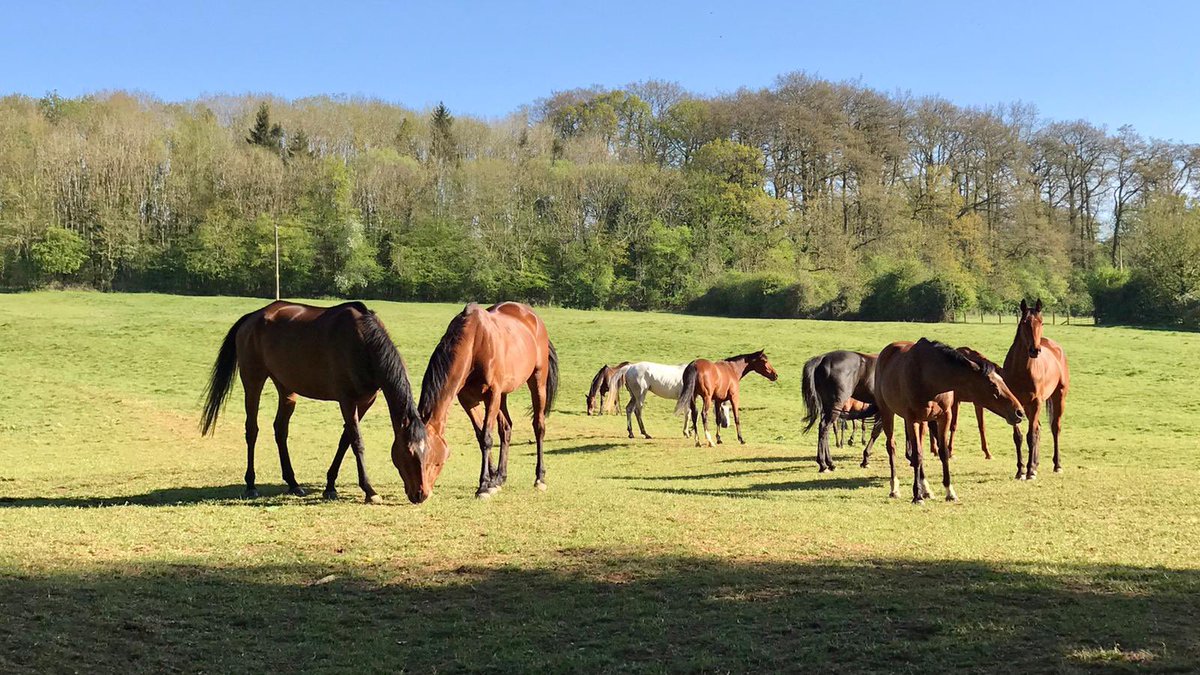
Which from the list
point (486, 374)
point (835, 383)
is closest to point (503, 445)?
point (486, 374)

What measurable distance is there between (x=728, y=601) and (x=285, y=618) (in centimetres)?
279

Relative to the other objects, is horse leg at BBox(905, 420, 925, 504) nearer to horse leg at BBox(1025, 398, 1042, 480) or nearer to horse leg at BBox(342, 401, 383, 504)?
horse leg at BBox(1025, 398, 1042, 480)

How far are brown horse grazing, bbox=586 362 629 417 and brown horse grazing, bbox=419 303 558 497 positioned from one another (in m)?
9.86

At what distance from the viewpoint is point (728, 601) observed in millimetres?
5754

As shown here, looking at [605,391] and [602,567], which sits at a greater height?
[602,567]

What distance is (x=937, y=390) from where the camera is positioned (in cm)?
1105

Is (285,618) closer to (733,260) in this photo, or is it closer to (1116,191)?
(733,260)

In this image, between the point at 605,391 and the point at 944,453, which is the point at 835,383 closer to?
the point at 944,453

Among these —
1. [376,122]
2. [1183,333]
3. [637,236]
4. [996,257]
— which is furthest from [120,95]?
[1183,333]

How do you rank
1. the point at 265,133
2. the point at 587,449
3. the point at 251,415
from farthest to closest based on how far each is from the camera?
the point at 265,133 < the point at 587,449 < the point at 251,415

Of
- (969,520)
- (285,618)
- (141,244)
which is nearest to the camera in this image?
(285,618)

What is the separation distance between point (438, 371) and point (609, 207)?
55.0 meters

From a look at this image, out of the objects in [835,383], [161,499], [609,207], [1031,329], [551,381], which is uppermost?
[609,207]

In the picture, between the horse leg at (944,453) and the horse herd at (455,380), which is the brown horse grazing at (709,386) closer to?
the horse herd at (455,380)
